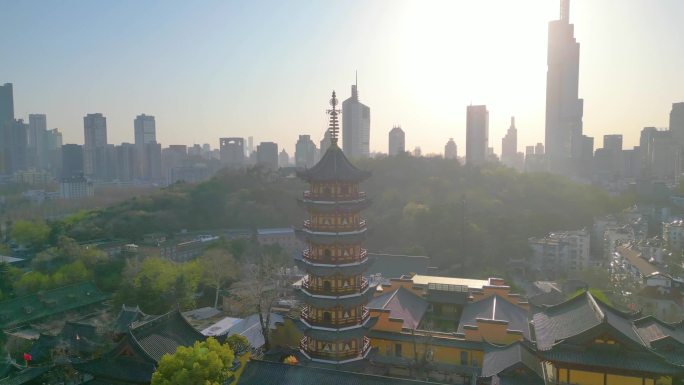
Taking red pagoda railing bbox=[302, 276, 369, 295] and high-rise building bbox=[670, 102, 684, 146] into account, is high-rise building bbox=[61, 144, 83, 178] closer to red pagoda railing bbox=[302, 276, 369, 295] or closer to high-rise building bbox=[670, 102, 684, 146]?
red pagoda railing bbox=[302, 276, 369, 295]

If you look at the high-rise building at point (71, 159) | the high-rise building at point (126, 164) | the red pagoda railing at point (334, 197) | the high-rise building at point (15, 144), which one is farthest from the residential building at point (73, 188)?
the red pagoda railing at point (334, 197)

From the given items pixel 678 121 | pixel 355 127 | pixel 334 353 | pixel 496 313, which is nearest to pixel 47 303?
pixel 334 353

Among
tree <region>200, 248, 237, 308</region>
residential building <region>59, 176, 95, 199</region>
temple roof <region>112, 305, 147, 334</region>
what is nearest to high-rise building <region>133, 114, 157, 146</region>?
residential building <region>59, 176, 95, 199</region>

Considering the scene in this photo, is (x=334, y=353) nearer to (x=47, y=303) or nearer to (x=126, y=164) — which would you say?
(x=47, y=303)

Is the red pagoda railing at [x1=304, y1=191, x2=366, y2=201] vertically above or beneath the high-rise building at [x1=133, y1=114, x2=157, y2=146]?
beneath

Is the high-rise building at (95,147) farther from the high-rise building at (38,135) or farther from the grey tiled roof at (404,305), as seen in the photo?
the grey tiled roof at (404,305)

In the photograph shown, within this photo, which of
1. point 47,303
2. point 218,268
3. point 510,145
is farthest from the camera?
point 510,145
